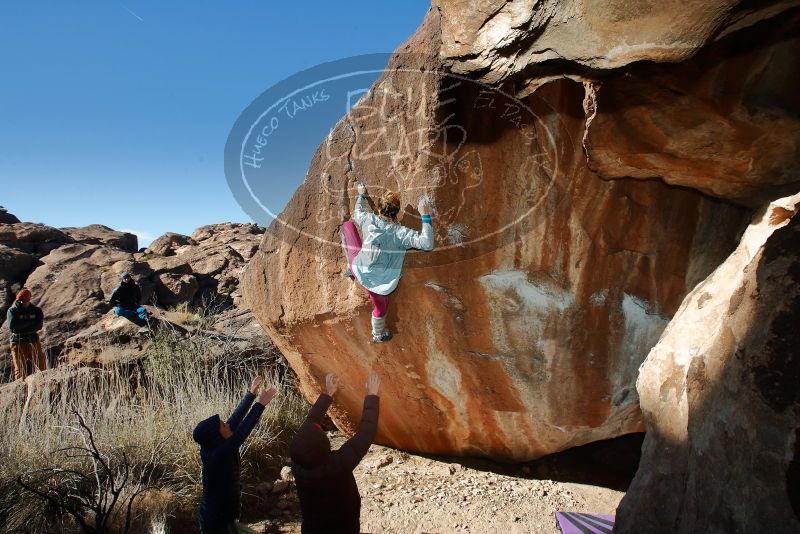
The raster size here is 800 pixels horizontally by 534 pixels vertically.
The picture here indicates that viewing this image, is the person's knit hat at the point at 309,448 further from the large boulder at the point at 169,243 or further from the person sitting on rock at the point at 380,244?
the large boulder at the point at 169,243

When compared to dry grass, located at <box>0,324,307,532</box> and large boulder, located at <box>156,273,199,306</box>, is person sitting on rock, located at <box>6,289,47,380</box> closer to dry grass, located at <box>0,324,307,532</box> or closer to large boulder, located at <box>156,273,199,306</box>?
dry grass, located at <box>0,324,307,532</box>

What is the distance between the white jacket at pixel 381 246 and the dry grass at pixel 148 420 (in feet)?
6.73

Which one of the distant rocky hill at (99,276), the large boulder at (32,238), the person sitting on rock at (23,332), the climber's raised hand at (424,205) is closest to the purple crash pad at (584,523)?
the climber's raised hand at (424,205)

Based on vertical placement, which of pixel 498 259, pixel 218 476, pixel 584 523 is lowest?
pixel 584 523

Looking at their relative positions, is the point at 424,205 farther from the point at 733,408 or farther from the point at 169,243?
the point at 169,243

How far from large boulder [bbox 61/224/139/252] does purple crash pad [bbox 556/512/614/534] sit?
17996 mm

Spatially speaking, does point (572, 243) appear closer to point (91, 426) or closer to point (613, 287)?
point (613, 287)

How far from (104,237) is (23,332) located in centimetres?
1287

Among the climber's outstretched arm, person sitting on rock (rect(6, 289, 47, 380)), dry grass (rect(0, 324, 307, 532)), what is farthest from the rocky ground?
person sitting on rock (rect(6, 289, 47, 380))

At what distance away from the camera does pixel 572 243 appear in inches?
135

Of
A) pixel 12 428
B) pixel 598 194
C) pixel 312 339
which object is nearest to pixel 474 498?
pixel 312 339

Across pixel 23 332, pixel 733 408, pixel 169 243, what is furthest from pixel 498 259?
pixel 169 243

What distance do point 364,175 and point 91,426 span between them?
3.16 m

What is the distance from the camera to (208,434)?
8.66 ft
